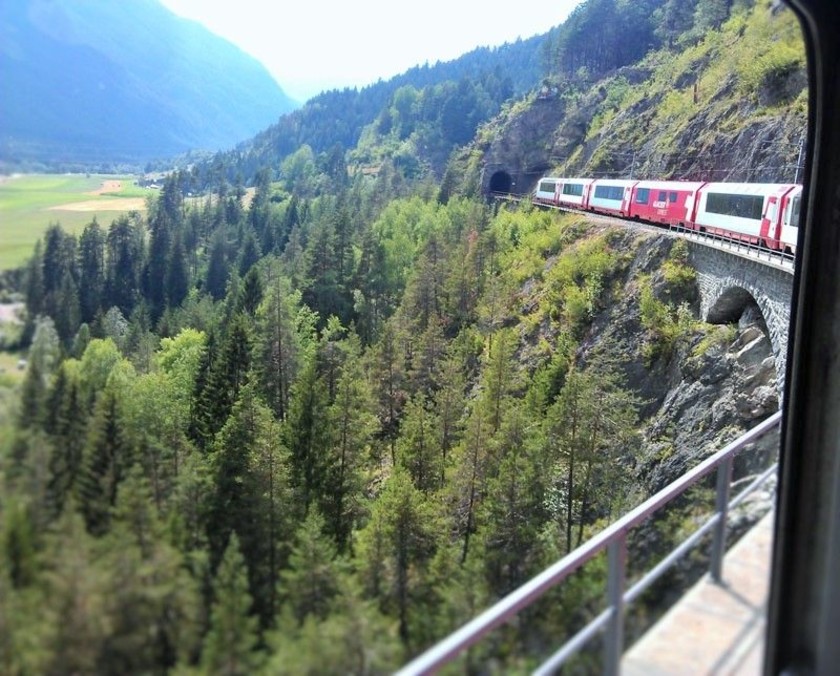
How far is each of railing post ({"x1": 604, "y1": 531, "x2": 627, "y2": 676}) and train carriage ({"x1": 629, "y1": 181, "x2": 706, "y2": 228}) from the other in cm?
2029

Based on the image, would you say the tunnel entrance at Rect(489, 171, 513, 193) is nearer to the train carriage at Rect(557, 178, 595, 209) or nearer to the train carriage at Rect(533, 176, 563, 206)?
the train carriage at Rect(533, 176, 563, 206)

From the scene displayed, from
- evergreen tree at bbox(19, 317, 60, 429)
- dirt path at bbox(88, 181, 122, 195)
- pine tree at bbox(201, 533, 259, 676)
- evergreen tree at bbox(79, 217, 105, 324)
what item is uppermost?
dirt path at bbox(88, 181, 122, 195)

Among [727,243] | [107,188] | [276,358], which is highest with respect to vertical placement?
[107,188]

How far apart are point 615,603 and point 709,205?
19.6 metres

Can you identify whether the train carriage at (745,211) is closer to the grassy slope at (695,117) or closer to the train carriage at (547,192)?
the grassy slope at (695,117)

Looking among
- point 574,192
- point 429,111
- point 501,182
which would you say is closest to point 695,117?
point 574,192

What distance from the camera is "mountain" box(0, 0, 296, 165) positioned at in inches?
76.7

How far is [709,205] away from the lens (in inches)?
773

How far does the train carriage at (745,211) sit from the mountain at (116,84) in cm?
1168

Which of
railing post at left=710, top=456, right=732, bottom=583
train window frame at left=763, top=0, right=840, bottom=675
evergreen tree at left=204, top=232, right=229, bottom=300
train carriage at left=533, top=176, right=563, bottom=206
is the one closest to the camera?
train window frame at left=763, top=0, right=840, bottom=675

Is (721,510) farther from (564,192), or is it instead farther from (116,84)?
(564,192)

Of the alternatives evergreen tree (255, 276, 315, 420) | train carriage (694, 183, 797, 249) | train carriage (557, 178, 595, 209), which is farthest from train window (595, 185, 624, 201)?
evergreen tree (255, 276, 315, 420)

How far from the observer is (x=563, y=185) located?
123ft

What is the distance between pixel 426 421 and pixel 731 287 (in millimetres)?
8431
